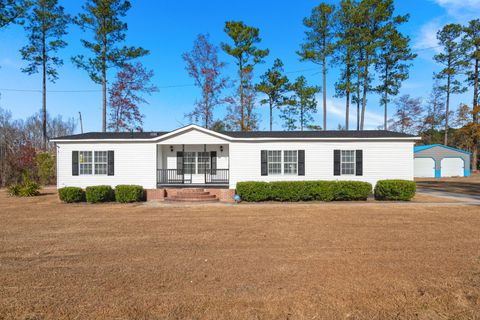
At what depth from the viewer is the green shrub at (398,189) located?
13.6m

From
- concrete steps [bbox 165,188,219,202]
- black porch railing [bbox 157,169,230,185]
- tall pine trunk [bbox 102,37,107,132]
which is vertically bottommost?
concrete steps [bbox 165,188,219,202]

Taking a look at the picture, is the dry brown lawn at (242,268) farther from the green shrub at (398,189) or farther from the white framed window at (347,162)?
the white framed window at (347,162)

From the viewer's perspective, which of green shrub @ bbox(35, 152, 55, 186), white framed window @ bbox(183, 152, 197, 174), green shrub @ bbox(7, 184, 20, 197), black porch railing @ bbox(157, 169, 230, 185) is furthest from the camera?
green shrub @ bbox(35, 152, 55, 186)

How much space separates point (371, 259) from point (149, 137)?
522 inches

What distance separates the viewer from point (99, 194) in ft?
45.8

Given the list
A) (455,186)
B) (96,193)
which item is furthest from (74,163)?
(455,186)

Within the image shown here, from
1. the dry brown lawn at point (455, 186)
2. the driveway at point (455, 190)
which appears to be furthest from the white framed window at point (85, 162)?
the dry brown lawn at point (455, 186)

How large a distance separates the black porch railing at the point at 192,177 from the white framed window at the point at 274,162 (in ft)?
8.49

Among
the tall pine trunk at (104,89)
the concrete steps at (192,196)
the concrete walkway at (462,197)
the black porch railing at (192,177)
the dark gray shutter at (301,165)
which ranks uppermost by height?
the tall pine trunk at (104,89)

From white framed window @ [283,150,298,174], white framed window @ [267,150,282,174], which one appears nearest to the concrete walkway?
white framed window @ [283,150,298,174]

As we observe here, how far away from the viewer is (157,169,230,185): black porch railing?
53.5 feet

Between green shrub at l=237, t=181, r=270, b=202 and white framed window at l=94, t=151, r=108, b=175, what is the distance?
304 inches

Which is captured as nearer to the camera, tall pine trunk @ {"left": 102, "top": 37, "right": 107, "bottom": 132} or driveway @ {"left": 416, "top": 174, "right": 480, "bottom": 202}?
driveway @ {"left": 416, "top": 174, "right": 480, "bottom": 202}

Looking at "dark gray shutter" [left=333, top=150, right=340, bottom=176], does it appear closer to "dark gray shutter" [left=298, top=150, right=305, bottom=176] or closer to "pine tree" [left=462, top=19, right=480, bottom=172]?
"dark gray shutter" [left=298, top=150, right=305, bottom=176]
